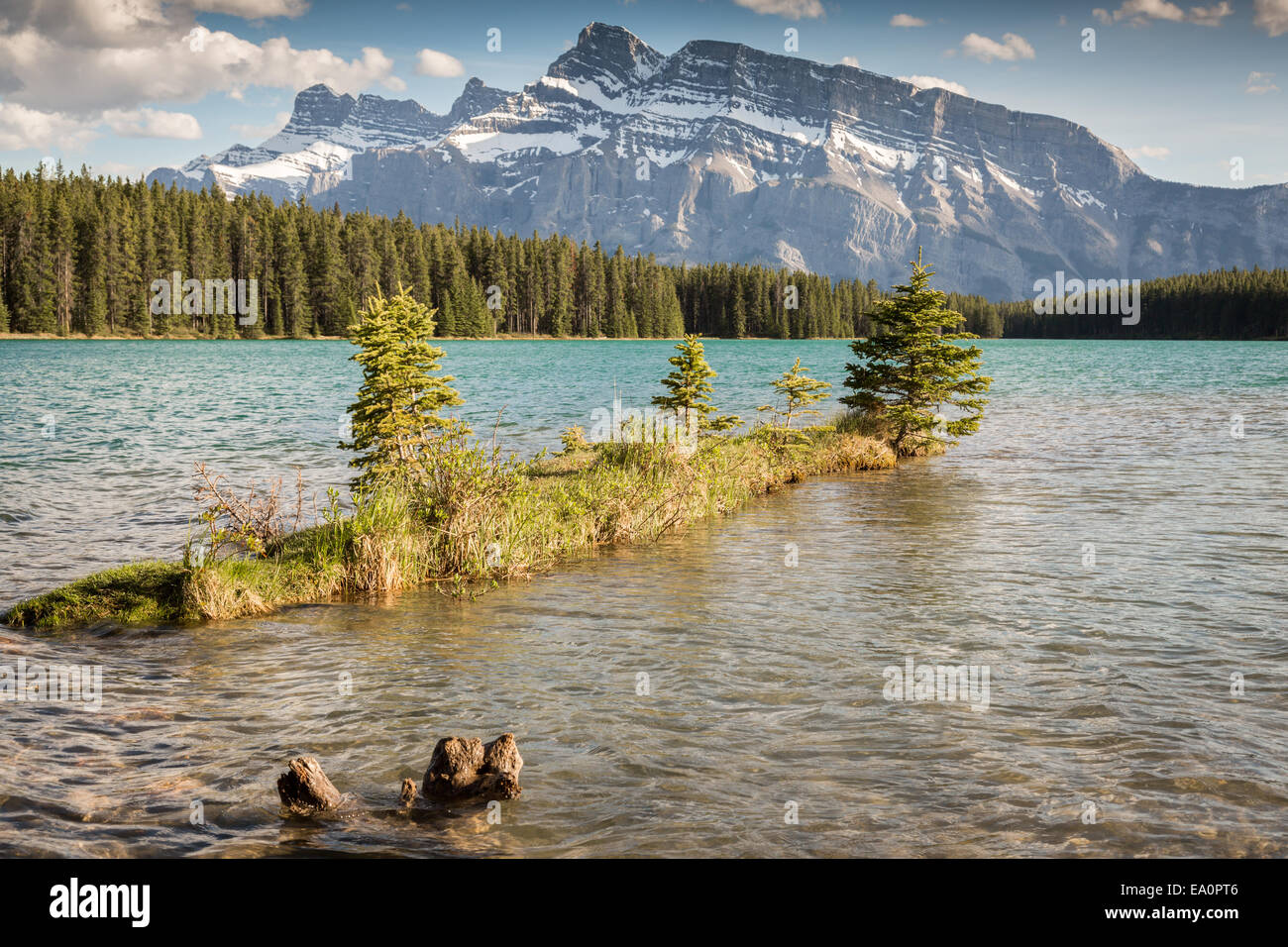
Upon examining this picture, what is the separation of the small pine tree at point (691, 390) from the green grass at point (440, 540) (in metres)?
2.58

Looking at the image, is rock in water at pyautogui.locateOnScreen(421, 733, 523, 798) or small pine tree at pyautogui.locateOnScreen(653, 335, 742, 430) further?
small pine tree at pyautogui.locateOnScreen(653, 335, 742, 430)

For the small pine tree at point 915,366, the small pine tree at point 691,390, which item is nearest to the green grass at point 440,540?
the small pine tree at point 691,390

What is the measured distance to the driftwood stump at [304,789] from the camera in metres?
7.41

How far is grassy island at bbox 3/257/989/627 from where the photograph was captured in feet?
45.0

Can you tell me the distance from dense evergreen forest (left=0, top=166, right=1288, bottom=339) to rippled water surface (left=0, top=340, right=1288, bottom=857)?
109 meters

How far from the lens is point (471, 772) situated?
307 inches

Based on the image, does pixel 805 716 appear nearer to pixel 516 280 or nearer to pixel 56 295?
pixel 56 295

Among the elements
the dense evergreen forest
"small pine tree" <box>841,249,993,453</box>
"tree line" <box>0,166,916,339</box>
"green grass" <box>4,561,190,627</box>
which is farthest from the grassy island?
the dense evergreen forest

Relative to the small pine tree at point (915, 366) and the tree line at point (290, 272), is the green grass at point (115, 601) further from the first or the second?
the tree line at point (290, 272)

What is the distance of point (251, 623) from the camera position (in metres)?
13.2

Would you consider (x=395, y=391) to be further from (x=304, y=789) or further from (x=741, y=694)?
(x=304, y=789)

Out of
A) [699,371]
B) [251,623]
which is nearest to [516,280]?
[699,371]

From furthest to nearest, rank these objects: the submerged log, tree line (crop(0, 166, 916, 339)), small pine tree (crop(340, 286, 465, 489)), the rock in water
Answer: tree line (crop(0, 166, 916, 339)) → small pine tree (crop(340, 286, 465, 489)) → the rock in water → the submerged log

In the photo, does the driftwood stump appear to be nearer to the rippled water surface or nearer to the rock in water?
the rippled water surface
